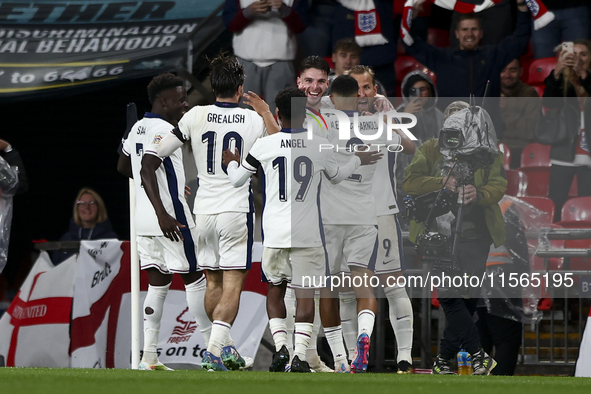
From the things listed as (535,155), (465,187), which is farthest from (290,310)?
(535,155)

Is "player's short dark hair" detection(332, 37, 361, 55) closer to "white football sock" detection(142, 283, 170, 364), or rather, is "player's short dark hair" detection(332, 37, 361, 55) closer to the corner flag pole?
the corner flag pole

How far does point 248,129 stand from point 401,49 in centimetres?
327

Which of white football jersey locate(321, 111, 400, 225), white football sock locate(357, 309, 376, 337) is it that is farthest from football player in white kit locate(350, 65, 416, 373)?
white football sock locate(357, 309, 376, 337)

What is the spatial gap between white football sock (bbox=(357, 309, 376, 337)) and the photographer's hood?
4.80ft

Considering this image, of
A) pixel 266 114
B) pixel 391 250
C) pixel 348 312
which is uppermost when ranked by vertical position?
pixel 266 114

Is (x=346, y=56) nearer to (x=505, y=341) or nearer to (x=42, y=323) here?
(x=505, y=341)

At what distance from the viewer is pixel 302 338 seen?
5684 mm

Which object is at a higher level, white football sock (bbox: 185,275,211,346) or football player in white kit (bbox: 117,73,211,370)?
football player in white kit (bbox: 117,73,211,370)

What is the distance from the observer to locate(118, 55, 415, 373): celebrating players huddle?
5848 millimetres

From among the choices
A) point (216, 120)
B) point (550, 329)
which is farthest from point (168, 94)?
point (550, 329)

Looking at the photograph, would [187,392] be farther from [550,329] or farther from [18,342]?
[550,329]

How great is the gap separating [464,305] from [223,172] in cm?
196

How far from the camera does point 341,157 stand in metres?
6.32

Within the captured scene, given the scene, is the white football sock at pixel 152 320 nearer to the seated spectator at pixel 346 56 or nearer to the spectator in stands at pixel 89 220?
the spectator in stands at pixel 89 220
